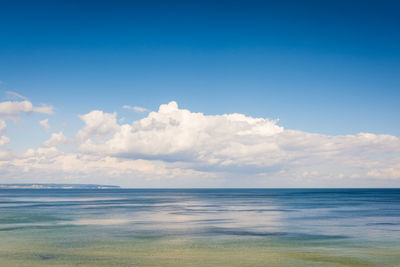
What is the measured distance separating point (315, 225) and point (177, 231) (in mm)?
16660

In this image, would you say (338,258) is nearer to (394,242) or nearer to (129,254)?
(394,242)

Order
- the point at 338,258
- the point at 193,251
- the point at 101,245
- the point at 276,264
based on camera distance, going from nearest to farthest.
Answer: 1. the point at 276,264
2. the point at 338,258
3. the point at 193,251
4. the point at 101,245

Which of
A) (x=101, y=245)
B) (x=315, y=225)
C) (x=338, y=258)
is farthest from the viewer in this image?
(x=315, y=225)

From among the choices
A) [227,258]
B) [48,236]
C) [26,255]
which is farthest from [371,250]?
[48,236]

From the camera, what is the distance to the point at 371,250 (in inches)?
1172

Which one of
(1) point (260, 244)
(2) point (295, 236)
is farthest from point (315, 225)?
(1) point (260, 244)

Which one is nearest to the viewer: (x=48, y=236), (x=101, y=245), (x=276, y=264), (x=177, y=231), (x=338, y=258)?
(x=276, y=264)

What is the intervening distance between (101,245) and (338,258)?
1705 cm

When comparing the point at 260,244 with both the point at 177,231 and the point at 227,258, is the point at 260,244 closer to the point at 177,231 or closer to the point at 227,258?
the point at 227,258

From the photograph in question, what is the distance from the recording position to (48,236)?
36719mm

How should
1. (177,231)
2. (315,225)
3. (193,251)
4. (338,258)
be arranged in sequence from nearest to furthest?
1. (338,258)
2. (193,251)
3. (177,231)
4. (315,225)

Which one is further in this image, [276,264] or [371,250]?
[371,250]

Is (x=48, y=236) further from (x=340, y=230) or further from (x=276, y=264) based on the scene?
(x=340, y=230)

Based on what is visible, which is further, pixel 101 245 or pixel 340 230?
pixel 340 230
